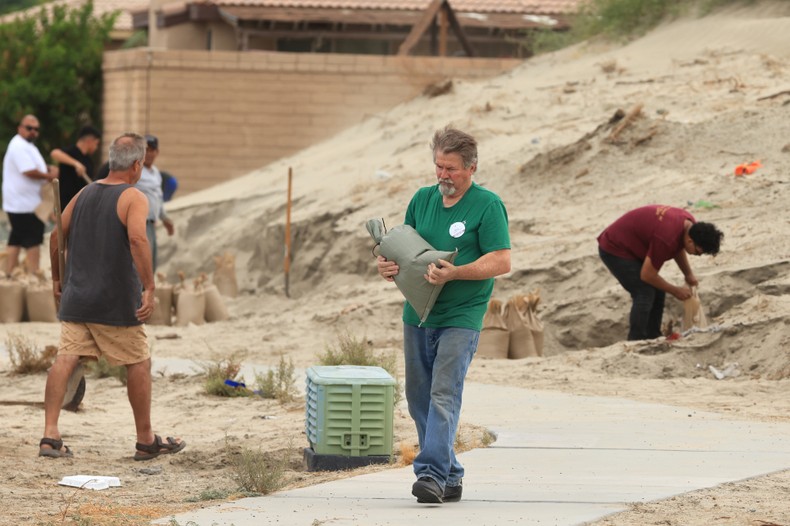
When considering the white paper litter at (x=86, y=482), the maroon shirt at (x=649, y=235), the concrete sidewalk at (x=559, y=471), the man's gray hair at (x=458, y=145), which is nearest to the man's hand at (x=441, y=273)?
the man's gray hair at (x=458, y=145)

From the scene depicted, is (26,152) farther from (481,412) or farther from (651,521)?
(651,521)

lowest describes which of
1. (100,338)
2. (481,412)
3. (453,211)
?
(481,412)

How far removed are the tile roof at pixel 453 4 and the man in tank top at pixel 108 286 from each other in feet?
77.4

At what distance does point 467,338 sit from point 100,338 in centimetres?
274

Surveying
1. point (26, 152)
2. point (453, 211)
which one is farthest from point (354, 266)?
point (453, 211)

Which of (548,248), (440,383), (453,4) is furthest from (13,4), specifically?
(440,383)

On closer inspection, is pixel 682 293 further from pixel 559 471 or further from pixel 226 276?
pixel 226 276

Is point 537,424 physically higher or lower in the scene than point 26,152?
lower

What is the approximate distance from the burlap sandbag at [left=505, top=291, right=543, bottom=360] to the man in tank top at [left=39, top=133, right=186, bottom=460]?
5.01 meters

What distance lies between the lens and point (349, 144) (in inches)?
964

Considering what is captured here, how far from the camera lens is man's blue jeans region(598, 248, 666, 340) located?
486 inches

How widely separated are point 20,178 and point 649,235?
7667 millimetres

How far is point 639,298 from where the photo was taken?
488 inches

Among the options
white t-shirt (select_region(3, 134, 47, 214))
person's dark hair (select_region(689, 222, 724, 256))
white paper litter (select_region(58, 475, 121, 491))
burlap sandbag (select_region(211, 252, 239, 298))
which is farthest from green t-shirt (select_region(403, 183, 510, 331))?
burlap sandbag (select_region(211, 252, 239, 298))
